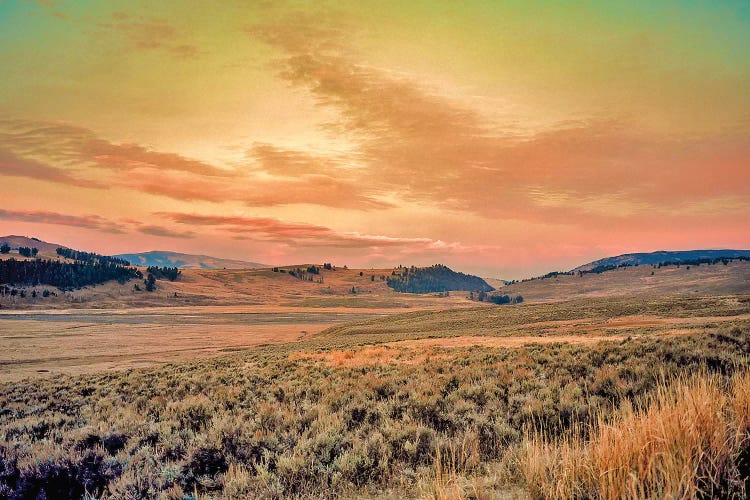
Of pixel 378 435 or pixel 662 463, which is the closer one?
pixel 662 463

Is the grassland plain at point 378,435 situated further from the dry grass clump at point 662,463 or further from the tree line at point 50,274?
the tree line at point 50,274

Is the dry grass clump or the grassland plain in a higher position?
the dry grass clump

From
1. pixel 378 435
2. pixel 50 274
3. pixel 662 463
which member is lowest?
pixel 50 274

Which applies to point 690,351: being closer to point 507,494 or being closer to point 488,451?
point 488,451

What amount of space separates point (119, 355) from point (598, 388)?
5670cm

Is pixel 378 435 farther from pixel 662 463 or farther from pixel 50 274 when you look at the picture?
pixel 50 274

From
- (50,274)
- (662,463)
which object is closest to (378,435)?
(662,463)

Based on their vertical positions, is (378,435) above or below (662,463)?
below

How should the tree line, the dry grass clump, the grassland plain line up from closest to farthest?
the dry grass clump
the grassland plain
the tree line

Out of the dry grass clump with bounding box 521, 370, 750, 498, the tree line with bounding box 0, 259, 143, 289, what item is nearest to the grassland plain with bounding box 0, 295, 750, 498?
the dry grass clump with bounding box 521, 370, 750, 498

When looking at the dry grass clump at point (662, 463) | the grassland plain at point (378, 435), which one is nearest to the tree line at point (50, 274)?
the grassland plain at point (378, 435)

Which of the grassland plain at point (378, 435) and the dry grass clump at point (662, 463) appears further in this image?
the grassland plain at point (378, 435)

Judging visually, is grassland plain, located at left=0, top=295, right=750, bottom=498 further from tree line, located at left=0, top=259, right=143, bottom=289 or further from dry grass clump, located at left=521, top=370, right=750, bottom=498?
tree line, located at left=0, top=259, right=143, bottom=289

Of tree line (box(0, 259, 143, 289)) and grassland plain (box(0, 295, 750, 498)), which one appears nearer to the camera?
grassland plain (box(0, 295, 750, 498))
